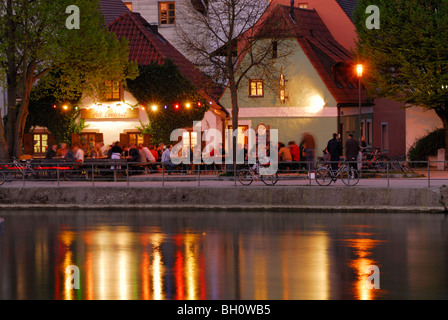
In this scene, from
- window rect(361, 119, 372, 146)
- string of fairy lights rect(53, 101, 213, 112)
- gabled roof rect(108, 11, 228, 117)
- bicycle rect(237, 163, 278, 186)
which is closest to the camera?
bicycle rect(237, 163, 278, 186)

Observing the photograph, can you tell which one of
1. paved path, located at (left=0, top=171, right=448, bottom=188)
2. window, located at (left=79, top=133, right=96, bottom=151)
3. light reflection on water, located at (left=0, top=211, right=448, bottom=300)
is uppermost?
window, located at (left=79, top=133, right=96, bottom=151)

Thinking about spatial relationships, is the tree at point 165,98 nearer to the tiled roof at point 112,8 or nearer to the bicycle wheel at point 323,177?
the tiled roof at point 112,8

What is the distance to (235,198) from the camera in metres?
30.7

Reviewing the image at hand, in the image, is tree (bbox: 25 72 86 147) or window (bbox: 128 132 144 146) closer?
tree (bbox: 25 72 86 147)

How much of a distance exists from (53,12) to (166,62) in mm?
9622

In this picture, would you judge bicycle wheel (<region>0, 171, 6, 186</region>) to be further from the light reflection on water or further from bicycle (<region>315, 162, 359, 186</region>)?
bicycle (<region>315, 162, 359, 186</region>)

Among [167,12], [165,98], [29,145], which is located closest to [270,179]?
[165,98]

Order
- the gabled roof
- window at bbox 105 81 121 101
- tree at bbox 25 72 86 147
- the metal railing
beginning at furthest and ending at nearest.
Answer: the gabled roof → window at bbox 105 81 121 101 → tree at bbox 25 72 86 147 → the metal railing

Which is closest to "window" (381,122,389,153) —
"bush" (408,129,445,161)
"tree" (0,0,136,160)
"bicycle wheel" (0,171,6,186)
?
"bush" (408,129,445,161)

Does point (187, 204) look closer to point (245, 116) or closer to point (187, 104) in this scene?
point (187, 104)

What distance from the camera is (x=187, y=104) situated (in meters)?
53.3

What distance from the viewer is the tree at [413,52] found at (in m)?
47.1

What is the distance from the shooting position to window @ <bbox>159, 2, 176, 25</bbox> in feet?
232

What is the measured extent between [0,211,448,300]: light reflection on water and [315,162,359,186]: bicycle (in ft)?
12.5
